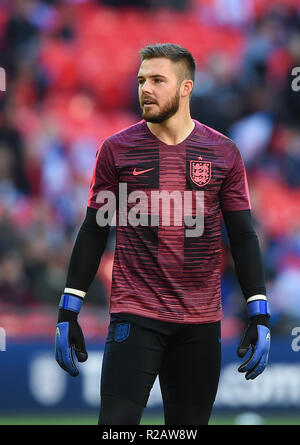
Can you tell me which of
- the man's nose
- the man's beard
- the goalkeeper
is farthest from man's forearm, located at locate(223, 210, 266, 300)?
the man's nose

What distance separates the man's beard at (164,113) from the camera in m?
3.68

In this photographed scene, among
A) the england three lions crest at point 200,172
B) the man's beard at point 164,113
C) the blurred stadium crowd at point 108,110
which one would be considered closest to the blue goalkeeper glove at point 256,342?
the england three lions crest at point 200,172

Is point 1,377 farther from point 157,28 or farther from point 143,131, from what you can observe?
point 157,28

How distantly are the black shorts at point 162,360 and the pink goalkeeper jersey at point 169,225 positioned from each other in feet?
0.18

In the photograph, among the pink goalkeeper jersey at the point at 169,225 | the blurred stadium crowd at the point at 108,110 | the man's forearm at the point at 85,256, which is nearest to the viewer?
the pink goalkeeper jersey at the point at 169,225

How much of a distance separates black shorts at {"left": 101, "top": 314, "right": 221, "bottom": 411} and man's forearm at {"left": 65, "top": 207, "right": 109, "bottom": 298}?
0.72 ft

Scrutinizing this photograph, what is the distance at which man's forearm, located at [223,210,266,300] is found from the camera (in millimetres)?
3801

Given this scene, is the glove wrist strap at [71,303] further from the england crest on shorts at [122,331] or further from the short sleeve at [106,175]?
the short sleeve at [106,175]

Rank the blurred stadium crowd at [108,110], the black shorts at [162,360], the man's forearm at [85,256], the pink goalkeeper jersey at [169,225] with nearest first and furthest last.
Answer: the black shorts at [162,360]
the pink goalkeeper jersey at [169,225]
the man's forearm at [85,256]
the blurred stadium crowd at [108,110]

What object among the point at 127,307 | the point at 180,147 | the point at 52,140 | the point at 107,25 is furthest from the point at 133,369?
the point at 107,25

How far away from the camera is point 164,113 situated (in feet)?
12.1

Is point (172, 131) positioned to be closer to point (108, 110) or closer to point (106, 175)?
point (106, 175)

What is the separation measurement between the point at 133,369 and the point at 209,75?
6.50 meters

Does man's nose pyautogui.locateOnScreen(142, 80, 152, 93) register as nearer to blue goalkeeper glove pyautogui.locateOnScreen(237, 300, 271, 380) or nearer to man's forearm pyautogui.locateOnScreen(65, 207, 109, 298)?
man's forearm pyautogui.locateOnScreen(65, 207, 109, 298)
